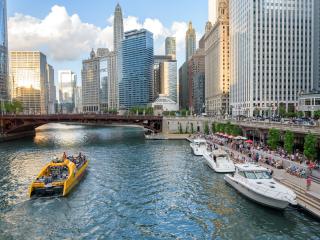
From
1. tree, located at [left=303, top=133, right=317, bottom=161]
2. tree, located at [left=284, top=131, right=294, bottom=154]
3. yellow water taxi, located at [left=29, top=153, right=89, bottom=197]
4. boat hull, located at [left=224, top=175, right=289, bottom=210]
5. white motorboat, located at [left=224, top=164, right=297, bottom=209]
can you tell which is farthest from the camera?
tree, located at [left=284, top=131, right=294, bottom=154]

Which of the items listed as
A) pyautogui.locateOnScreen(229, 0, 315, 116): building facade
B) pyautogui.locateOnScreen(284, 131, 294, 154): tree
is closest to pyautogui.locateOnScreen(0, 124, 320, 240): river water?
pyautogui.locateOnScreen(284, 131, 294, 154): tree

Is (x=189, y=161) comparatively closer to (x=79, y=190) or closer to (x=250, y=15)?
(x=79, y=190)

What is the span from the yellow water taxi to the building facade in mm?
154751

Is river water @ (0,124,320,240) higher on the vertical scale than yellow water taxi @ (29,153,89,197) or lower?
lower

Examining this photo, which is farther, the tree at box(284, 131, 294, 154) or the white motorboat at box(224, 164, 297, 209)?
the tree at box(284, 131, 294, 154)

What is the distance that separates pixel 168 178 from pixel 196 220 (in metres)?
21.2

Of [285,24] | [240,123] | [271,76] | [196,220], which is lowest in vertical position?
[196,220]

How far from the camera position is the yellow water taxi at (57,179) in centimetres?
4625

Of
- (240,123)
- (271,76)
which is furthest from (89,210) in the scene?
(271,76)

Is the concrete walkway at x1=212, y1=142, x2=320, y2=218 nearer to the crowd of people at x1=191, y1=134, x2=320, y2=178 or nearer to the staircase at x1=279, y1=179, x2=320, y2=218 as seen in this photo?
the staircase at x1=279, y1=179, x2=320, y2=218

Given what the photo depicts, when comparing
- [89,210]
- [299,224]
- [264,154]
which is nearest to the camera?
[299,224]

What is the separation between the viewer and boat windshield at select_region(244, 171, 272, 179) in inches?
1772

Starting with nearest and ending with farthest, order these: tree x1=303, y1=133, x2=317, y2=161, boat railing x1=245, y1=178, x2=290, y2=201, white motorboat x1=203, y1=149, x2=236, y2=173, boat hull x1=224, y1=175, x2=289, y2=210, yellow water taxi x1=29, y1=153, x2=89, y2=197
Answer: boat railing x1=245, y1=178, x2=290, y2=201, boat hull x1=224, y1=175, x2=289, y2=210, yellow water taxi x1=29, y1=153, x2=89, y2=197, tree x1=303, y1=133, x2=317, y2=161, white motorboat x1=203, y1=149, x2=236, y2=173

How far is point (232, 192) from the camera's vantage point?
4819 centimetres
